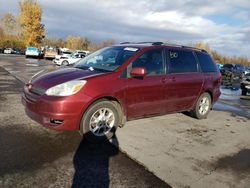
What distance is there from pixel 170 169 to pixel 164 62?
2.64 m

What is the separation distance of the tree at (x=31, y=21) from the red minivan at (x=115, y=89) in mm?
48282

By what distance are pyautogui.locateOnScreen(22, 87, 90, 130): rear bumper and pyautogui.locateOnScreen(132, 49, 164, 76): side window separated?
1.50 meters

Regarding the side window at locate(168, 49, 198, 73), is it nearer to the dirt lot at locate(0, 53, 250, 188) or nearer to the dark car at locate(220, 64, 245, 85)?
the dirt lot at locate(0, 53, 250, 188)

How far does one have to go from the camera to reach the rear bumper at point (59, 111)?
14.9ft

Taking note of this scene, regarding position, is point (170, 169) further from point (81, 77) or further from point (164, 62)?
point (164, 62)

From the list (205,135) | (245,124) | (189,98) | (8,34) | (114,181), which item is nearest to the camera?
(114,181)

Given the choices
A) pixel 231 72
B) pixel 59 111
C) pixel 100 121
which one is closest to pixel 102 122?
pixel 100 121

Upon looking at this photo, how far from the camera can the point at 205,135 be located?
603 centimetres

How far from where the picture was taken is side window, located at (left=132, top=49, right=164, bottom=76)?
5630mm

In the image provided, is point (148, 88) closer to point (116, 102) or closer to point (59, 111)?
point (116, 102)

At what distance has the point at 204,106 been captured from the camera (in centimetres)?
748

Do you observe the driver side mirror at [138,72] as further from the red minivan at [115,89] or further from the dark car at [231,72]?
the dark car at [231,72]

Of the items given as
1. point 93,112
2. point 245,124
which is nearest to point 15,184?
point 93,112

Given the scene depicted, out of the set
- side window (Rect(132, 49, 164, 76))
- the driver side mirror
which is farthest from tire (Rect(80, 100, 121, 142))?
side window (Rect(132, 49, 164, 76))
